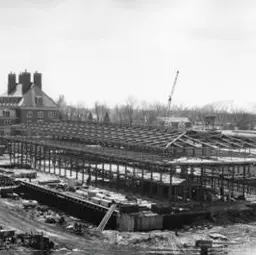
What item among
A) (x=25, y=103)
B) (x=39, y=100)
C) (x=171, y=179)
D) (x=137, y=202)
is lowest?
(x=137, y=202)

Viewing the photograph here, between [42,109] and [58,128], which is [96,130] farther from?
[42,109]

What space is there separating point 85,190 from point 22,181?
9.29 meters

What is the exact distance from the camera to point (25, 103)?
10638 cm

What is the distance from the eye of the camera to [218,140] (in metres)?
56.9

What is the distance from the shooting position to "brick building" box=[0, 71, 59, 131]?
106m

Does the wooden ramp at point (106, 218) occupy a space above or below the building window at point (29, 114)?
below

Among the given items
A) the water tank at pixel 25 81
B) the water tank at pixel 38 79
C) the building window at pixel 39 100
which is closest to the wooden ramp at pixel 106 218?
the building window at pixel 39 100

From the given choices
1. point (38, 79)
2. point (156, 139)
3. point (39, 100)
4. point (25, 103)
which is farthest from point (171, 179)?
point (38, 79)

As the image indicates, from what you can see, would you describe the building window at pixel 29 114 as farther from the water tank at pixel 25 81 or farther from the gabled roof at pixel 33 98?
the water tank at pixel 25 81

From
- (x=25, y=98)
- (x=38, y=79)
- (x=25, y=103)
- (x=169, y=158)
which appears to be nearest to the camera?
(x=169, y=158)

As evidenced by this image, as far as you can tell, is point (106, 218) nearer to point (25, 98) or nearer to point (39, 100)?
point (25, 98)

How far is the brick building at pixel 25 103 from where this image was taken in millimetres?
105500

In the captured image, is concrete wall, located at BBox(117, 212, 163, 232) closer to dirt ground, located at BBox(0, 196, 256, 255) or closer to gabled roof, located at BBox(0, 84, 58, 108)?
dirt ground, located at BBox(0, 196, 256, 255)

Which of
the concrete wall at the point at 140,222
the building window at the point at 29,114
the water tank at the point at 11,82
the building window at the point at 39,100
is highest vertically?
the water tank at the point at 11,82
